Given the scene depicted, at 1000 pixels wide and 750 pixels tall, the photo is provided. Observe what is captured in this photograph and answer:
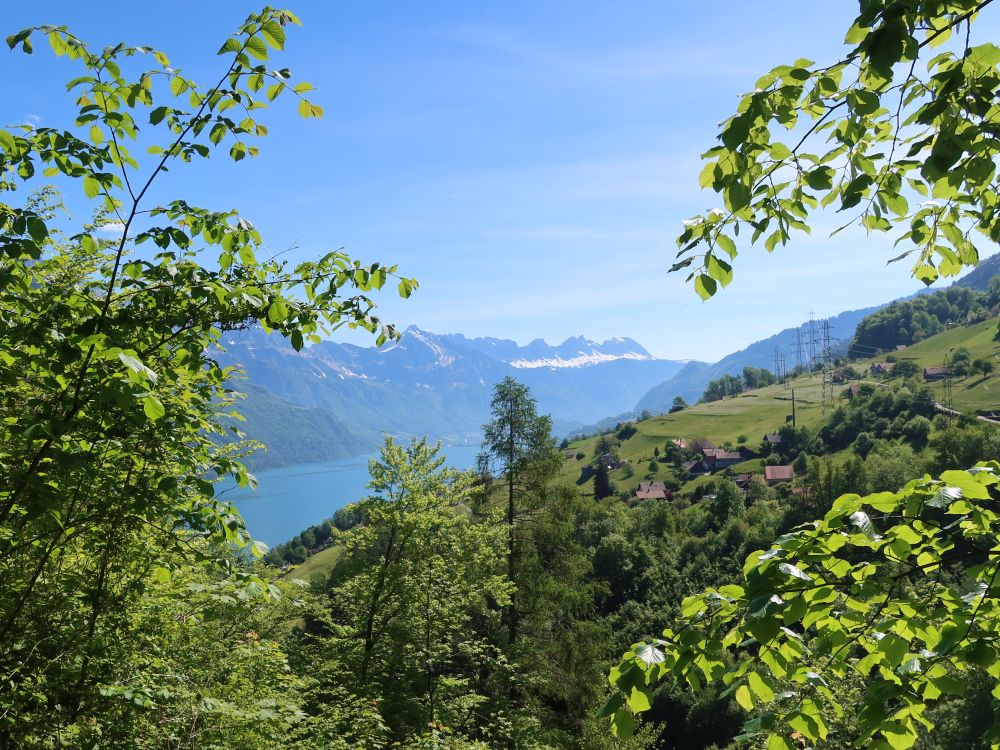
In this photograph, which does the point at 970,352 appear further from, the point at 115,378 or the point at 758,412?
the point at 115,378

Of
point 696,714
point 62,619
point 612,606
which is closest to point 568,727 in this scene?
point 62,619

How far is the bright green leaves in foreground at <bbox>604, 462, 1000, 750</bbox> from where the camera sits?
99.5 inches

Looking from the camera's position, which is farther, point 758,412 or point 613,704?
point 758,412

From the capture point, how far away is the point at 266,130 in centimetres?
381

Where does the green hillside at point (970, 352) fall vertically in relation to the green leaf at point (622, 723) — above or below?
above

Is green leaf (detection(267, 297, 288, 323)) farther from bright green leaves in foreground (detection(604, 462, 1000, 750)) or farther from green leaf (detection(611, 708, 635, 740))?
green leaf (detection(611, 708, 635, 740))

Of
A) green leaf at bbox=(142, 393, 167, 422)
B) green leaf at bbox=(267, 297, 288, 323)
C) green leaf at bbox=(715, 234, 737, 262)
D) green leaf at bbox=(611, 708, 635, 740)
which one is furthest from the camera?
green leaf at bbox=(267, 297, 288, 323)

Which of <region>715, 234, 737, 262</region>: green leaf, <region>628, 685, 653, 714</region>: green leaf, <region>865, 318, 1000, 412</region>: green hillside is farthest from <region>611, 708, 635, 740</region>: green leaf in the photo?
<region>865, 318, 1000, 412</region>: green hillside

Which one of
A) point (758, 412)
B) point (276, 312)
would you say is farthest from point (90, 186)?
point (758, 412)

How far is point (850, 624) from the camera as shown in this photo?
2.94 m

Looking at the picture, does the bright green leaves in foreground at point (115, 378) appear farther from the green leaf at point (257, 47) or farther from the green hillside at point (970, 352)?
the green hillside at point (970, 352)

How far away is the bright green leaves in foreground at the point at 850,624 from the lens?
253 cm

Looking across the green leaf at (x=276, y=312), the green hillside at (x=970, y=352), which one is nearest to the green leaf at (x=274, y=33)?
the green leaf at (x=276, y=312)

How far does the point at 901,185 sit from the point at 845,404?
14189 centimetres
